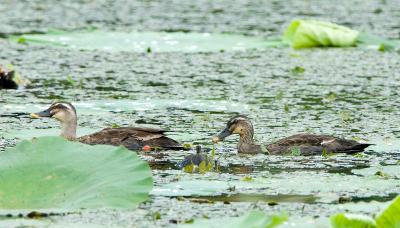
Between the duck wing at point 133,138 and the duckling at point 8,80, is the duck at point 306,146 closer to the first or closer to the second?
the duck wing at point 133,138

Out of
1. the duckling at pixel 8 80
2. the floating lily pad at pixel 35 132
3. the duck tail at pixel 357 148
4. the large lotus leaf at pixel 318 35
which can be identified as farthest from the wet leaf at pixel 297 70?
the duck tail at pixel 357 148

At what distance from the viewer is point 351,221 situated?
6633 millimetres

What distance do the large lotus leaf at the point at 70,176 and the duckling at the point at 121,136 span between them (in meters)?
2.51

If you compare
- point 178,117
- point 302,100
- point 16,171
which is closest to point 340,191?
point 16,171

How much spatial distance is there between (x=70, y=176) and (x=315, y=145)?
323cm

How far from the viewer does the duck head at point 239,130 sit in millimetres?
11062

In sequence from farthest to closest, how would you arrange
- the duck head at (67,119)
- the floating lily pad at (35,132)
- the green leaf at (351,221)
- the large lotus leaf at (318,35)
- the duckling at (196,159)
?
the large lotus leaf at (318,35) → the duck head at (67,119) → the floating lily pad at (35,132) → the duckling at (196,159) → the green leaf at (351,221)

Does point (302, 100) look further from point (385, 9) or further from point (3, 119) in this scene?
point (385, 9)

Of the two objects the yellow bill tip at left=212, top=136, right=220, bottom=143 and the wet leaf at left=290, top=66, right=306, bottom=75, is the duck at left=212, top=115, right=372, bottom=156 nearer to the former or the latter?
the yellow bill tip at left=212, top=136, right=220, bottom=143

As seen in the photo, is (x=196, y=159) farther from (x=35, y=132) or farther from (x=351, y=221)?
(x=351, y=221)

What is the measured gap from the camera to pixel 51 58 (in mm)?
16594

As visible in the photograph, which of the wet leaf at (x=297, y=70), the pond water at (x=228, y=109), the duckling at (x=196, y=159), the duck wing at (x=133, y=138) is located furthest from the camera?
the wet leaf at (x=297, y=70)

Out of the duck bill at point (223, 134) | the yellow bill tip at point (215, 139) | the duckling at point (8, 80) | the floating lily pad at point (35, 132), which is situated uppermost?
the duckling at point (8, 80)

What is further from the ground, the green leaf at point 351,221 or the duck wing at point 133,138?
the duck wing at point 133,138
